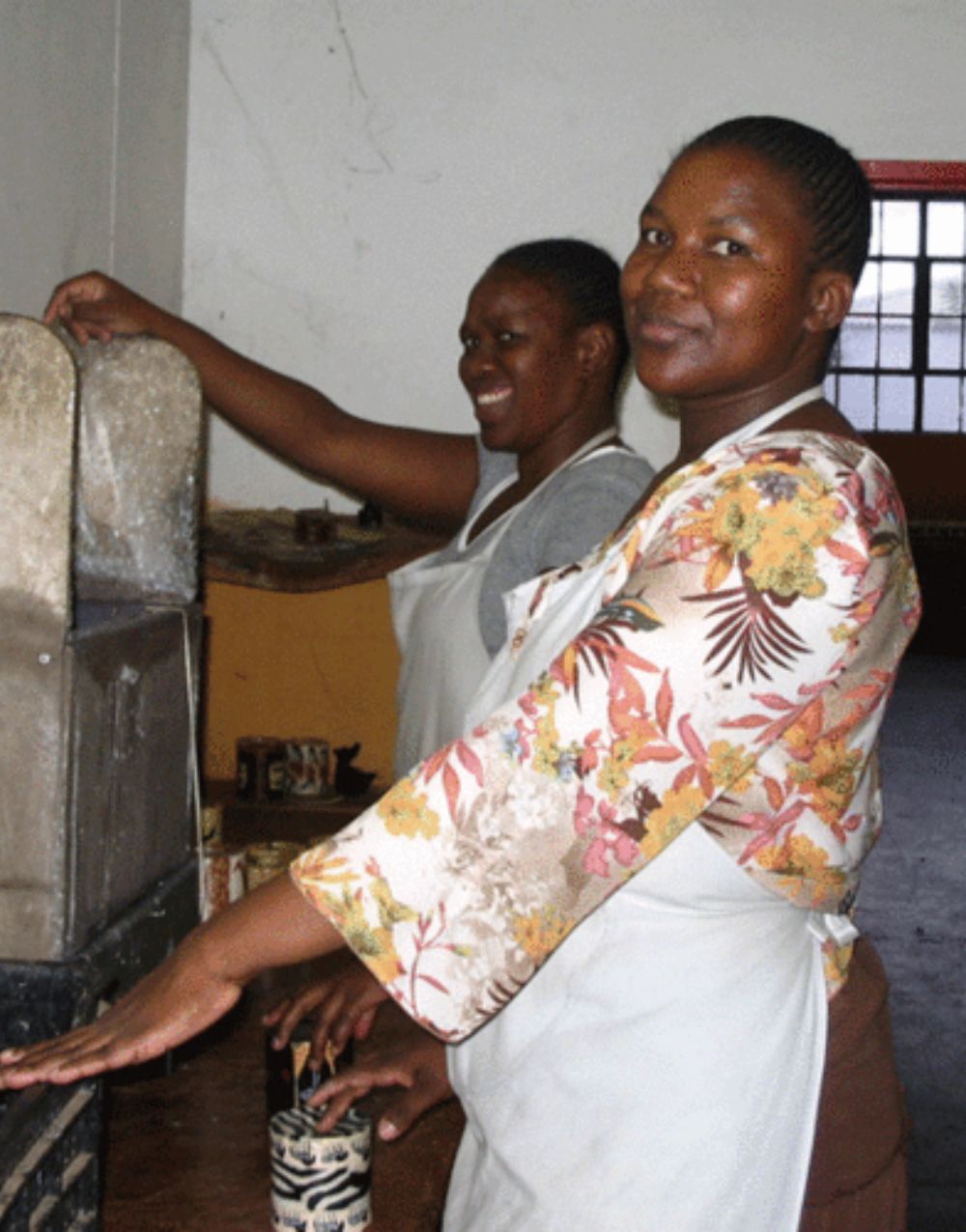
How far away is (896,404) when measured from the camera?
37.9 feet

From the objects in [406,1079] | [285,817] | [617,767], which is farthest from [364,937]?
[285,817]

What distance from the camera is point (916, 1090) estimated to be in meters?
3.74

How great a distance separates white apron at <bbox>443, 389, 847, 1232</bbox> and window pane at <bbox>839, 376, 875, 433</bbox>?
10591 millimetres

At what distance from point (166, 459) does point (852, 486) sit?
0.72m

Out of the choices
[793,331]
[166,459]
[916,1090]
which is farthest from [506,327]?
[916,1090]

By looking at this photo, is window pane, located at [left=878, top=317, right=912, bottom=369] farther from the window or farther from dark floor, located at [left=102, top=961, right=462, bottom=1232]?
dark floor, located at [left=102, top=961, right=462, bottom=1232]

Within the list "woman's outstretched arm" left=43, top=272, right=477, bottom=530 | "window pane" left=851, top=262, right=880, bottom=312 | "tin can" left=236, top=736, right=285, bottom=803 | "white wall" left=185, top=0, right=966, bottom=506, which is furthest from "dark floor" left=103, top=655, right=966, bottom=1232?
"window pane" left=851, top=262, right=880, bottom=312

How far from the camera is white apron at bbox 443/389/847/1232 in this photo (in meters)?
1.19

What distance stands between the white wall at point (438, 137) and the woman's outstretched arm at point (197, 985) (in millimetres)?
3151

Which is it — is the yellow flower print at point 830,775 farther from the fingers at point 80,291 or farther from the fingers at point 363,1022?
the fingers at point 80,291

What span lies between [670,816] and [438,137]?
10.9 ft

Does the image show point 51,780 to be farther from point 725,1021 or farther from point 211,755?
point 211,755

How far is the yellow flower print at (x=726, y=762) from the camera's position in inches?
41.8

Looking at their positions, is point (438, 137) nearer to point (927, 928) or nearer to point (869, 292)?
point (927, 928)
